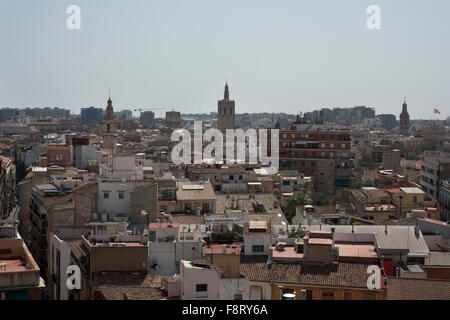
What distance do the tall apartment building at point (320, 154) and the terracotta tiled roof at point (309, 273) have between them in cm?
3272

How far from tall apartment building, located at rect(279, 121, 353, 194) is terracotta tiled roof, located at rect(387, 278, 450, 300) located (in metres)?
34.8

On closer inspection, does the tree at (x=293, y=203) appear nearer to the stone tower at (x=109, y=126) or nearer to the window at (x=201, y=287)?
the window at (x=201, y=287)

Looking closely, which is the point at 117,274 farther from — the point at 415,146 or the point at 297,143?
the point at 415,146

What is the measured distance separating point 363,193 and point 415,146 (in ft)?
176

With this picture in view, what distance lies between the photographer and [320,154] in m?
52.0

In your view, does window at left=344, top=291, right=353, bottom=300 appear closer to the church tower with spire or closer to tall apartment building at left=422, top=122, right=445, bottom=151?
tall apartment building at left=422, top=122, right=445, bottom=151

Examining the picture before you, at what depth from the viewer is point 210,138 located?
293ft

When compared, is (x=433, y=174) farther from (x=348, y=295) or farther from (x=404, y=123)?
(x=404, y=123)


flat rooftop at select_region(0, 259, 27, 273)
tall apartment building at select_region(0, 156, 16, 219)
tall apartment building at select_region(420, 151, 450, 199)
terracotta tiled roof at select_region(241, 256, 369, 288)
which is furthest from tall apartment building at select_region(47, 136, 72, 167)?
terracotta tiled roof at select_region(241, 256, 369, 288)

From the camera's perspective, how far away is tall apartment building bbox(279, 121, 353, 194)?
51.4m

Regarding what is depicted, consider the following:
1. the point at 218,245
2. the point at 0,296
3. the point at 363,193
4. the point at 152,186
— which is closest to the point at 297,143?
the point at 363,193

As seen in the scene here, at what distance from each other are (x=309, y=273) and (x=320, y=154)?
116 ft

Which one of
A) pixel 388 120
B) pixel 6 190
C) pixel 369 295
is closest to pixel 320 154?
pixel 6 190

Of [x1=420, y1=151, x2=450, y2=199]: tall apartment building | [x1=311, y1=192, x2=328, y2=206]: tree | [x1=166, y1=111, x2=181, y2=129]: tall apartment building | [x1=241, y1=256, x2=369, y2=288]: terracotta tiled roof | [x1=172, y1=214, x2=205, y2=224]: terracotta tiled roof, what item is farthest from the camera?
[x1=166, y1=111, x2=181, y2=129]: tall apartment building
